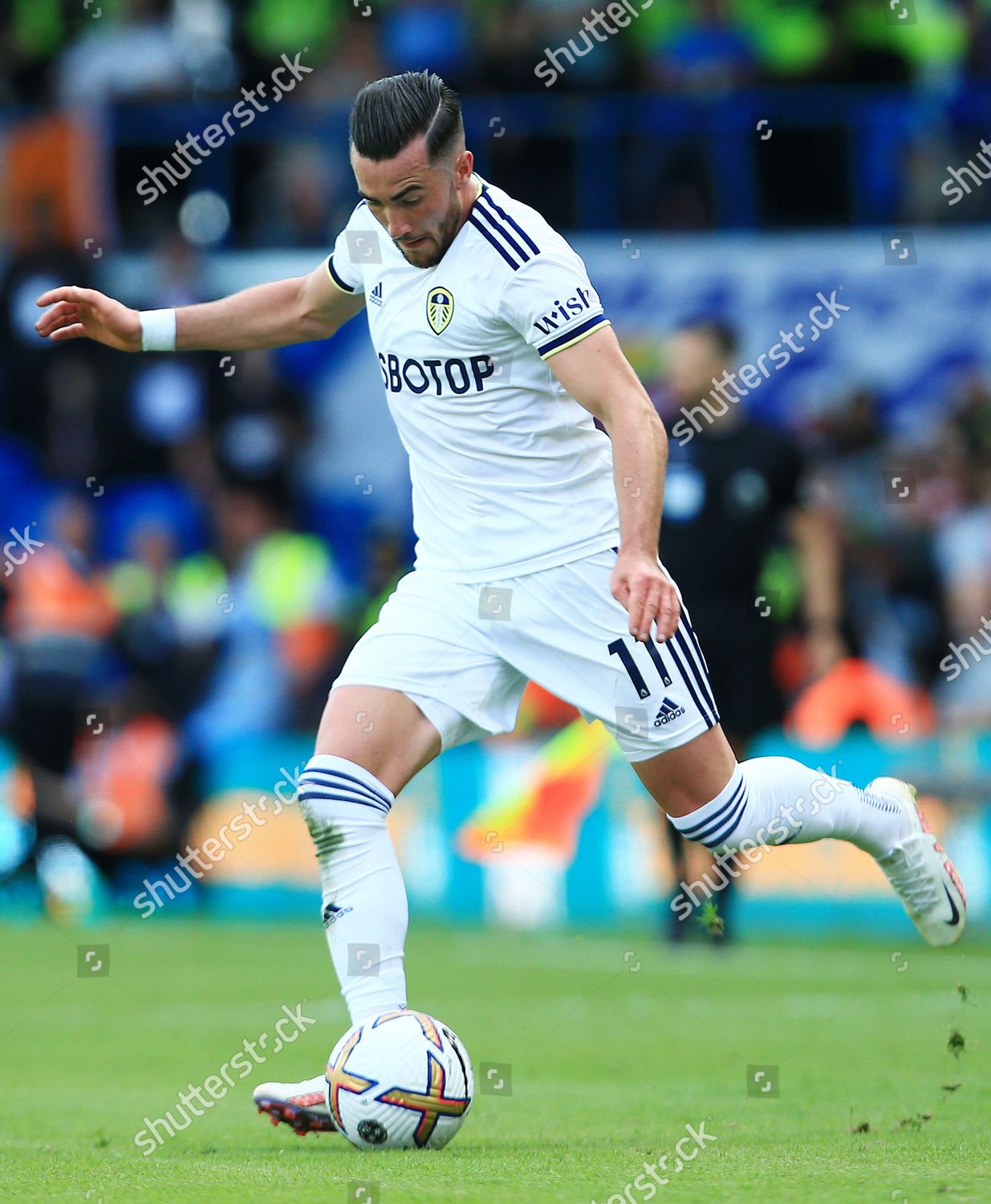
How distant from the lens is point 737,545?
10391 millimetres

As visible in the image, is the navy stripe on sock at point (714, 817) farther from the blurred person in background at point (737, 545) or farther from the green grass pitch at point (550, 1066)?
the blurred person in background at point (737, 545)

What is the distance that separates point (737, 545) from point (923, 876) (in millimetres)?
4406

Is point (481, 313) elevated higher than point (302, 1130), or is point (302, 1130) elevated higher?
point (481, 313)

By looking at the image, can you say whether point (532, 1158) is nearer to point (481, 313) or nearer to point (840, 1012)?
point (481, 313)

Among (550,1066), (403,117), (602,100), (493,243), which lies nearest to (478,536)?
(493,243)

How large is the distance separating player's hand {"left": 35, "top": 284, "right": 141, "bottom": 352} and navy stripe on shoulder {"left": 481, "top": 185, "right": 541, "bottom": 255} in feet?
3.59

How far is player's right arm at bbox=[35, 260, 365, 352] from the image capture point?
593 centimetres

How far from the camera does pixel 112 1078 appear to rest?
6820mm

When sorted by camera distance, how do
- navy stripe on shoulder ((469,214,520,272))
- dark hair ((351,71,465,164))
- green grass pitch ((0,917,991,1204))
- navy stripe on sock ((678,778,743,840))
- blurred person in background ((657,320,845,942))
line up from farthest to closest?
blurred person in background ((657,320,845,942)) < navy stripe on sock ((678,778,743,840)) < navy stripe on shoulder ((469,214,520,272)) < dark hair ((351,71,465,164)) < green grass pitch ((0,917,991,1204))

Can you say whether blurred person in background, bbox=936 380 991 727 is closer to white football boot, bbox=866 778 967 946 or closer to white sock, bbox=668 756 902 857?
white football boot, bbox=866 778 967 946

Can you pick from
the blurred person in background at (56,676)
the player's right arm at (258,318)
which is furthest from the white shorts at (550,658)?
the blurred person in background at (56,676)

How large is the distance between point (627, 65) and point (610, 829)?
689cm

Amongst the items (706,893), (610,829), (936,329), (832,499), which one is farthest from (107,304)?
(936,329)

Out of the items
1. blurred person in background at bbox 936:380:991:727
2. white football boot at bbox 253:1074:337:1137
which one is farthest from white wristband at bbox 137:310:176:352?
blurred person in background at bbox 936:380:991:727
